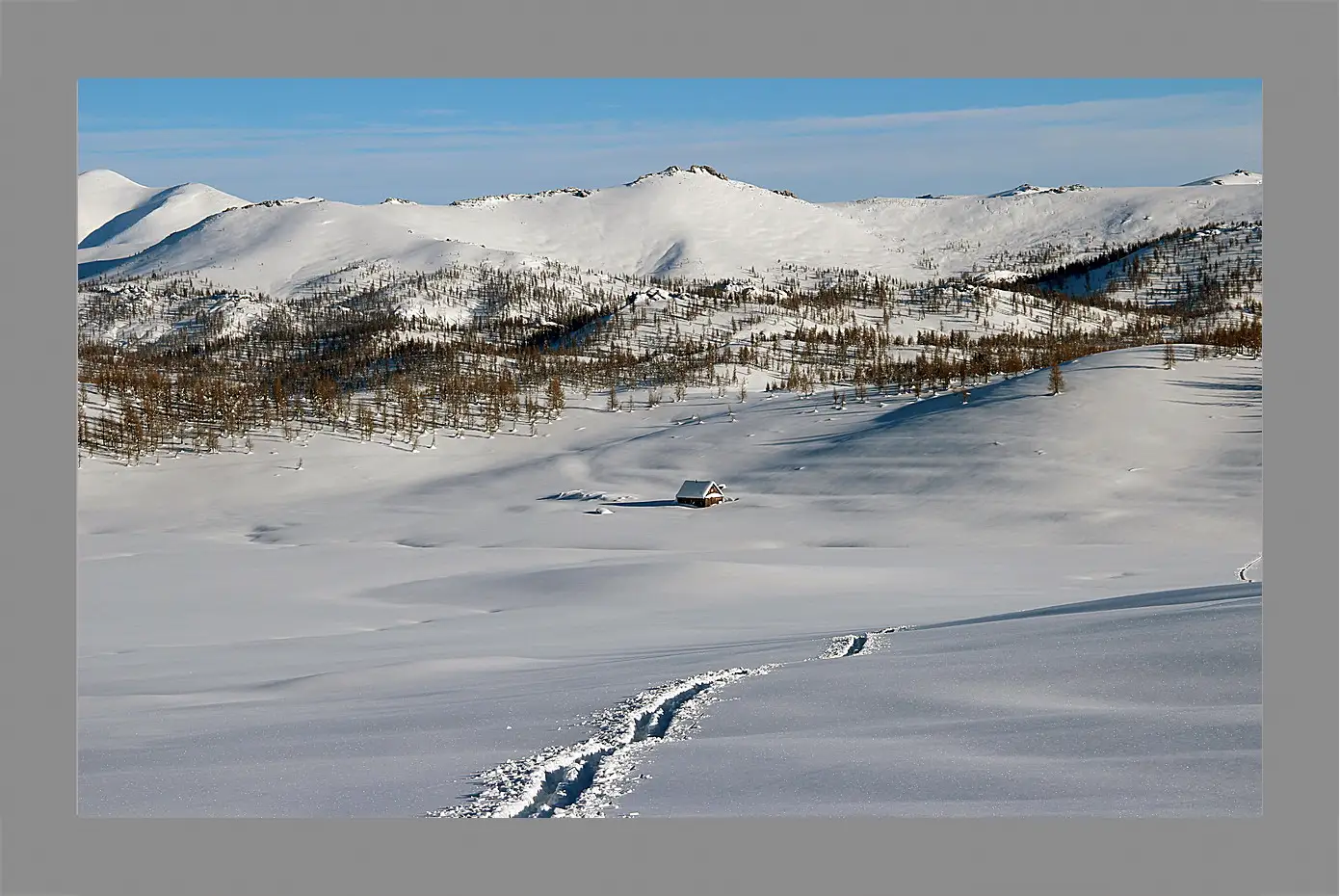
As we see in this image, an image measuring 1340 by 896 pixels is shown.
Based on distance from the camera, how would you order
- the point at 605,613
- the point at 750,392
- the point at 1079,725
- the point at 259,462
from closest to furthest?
the point at 1079,725
the point at 605,613
the point at 259,462
the point at 750,392

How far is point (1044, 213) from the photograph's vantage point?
609 feet

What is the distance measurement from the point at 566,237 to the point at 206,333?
8056 cm

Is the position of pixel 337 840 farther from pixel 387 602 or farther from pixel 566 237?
pixel 566 237

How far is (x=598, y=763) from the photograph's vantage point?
311 inches

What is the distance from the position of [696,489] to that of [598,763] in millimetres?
29999

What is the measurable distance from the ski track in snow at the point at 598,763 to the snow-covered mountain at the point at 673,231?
136272 millimetres

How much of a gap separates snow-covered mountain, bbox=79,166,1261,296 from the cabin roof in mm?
109140

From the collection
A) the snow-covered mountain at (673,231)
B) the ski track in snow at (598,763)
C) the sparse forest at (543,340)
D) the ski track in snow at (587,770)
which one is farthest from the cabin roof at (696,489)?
the snow-covered mountain at (673,231)

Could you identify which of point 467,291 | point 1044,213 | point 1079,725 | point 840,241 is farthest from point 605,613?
point 1044,213

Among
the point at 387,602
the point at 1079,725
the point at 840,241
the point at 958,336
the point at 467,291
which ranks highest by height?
the point at 840,241

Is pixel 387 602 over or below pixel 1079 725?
below

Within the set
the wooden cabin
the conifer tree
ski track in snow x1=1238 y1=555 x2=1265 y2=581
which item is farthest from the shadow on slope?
the conifer tree

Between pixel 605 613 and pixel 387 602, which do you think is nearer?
pixel 605 613

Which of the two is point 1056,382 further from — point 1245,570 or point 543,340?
point 543,340
